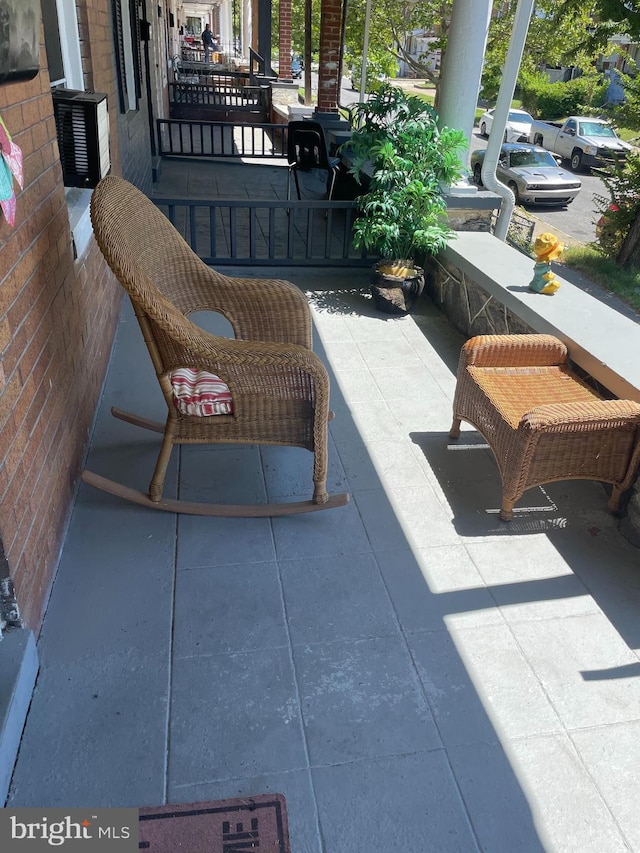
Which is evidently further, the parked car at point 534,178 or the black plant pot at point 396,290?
the parked car at point 534,178

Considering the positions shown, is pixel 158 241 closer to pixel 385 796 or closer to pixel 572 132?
pixel 385 796

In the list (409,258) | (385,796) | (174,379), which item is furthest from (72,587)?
(409,258)

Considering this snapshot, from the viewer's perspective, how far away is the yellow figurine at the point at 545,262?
9.84 ft

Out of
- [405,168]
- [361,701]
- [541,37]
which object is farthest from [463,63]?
[541,37]

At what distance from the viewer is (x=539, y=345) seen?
2584 millimetres

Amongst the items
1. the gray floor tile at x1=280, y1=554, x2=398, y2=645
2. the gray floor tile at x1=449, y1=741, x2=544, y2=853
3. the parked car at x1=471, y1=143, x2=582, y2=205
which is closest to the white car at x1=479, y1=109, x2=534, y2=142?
the parked car at x1=471, y1=143, x2=582, y2=205

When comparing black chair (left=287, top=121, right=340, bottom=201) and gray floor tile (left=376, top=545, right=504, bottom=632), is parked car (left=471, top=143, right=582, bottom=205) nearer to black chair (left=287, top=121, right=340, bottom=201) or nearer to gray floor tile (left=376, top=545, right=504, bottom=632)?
Answer: black chair (left=287, top=121, right=340, bottom=201)

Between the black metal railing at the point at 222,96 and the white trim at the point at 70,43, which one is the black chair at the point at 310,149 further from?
the black metal railing at the point at 222,96

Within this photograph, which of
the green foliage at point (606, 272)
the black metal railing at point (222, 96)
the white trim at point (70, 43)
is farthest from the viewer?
the black metal railing at point (222, 96)

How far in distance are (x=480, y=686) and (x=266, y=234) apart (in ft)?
14.8

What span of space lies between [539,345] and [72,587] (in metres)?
1.90

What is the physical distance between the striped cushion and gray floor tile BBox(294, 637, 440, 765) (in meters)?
0.81

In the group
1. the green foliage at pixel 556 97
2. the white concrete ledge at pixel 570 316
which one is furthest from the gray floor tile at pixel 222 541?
the green foliage at pixel 556 97

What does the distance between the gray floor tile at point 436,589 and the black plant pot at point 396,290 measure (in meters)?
2.12
